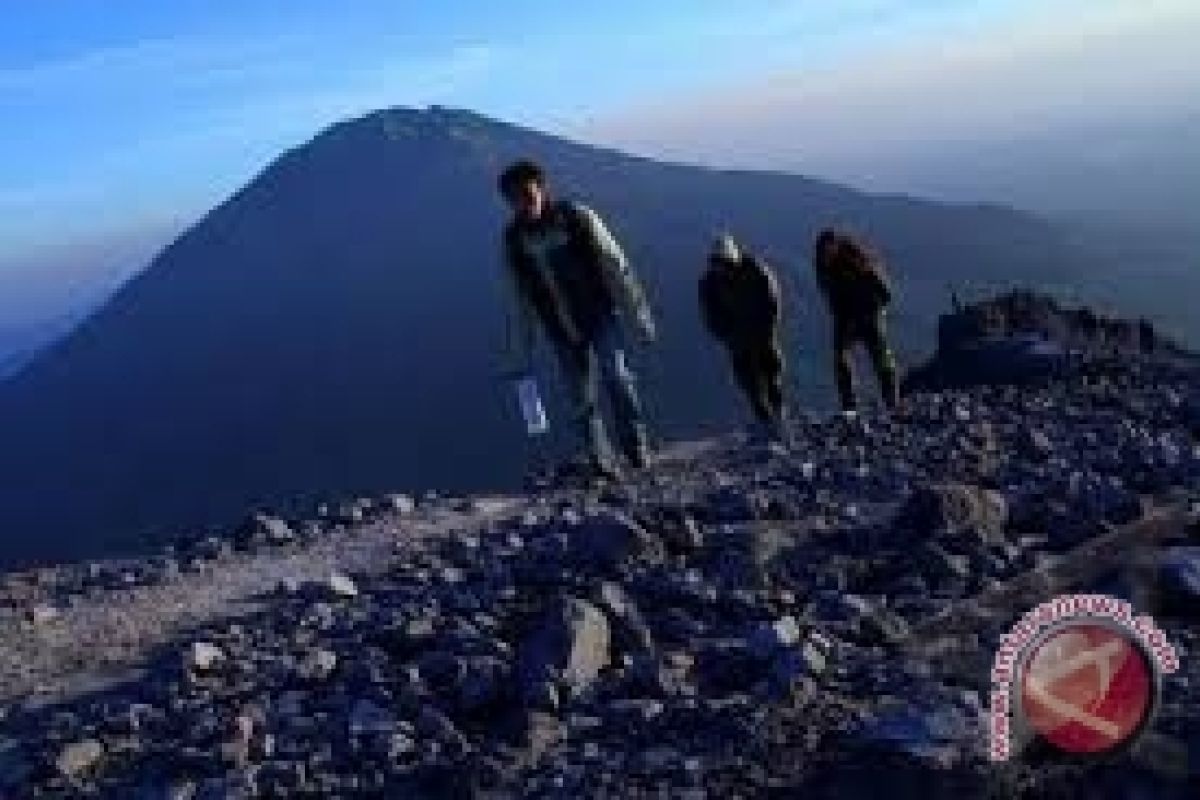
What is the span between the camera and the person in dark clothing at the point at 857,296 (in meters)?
20.8

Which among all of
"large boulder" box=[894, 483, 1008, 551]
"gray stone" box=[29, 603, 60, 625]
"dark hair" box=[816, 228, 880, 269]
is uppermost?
"dark hair" box=[816, 228, 880, 269]

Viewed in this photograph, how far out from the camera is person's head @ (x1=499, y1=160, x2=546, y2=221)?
15.4 metres

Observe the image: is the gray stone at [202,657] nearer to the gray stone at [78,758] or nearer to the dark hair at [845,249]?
the gray stone at [78,758]

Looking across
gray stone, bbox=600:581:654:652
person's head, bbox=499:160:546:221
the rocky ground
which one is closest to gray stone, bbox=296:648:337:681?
the rocky ground

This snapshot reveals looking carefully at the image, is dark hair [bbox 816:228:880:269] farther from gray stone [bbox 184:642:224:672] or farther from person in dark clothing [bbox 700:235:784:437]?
gray stone [bbox 184:642:224:672]

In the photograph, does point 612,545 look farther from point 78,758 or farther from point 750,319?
point 750,319

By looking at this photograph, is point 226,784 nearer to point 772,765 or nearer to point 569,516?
point 772,765

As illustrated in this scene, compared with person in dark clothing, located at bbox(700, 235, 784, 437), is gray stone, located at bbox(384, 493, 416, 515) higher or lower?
lower

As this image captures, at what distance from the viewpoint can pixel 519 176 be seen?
605 inches

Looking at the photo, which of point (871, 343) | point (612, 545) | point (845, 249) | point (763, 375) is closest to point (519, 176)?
point (612, 545)

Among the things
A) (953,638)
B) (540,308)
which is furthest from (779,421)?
(953,638)

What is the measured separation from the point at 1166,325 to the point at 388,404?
62.0m

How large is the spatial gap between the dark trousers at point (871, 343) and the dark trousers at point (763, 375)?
102cm
